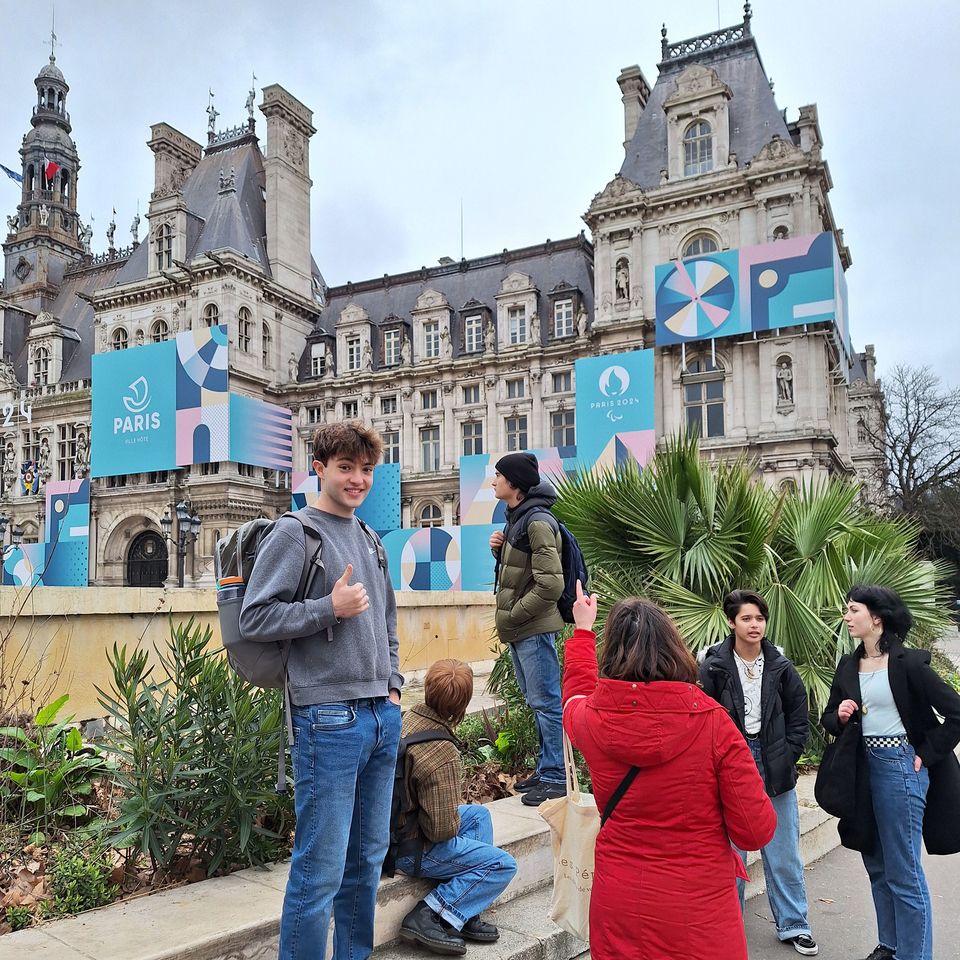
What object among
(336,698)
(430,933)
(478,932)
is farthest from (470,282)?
(336,698)

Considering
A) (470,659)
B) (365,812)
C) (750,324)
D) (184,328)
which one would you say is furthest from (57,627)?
(184,328)

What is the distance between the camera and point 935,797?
13.0 feet

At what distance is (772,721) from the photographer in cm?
438

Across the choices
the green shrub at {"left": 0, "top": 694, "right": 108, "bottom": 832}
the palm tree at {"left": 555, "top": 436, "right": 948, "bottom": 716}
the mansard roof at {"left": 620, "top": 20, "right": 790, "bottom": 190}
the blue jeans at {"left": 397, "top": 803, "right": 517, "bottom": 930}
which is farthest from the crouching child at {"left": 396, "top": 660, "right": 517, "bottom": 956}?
the mansard roof at {"left": 620, "top": 20, "right": 790, "bottom": 190}

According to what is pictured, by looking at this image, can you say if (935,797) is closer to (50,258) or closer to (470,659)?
(470,659)

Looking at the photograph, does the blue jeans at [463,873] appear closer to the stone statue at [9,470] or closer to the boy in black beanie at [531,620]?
the boy in black beanie at [531,620]

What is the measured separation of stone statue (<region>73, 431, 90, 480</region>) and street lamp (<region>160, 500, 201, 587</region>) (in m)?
6.93

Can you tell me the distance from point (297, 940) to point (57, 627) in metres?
4.87

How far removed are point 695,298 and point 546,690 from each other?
26.9m

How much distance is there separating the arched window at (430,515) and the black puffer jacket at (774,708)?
1239 inches

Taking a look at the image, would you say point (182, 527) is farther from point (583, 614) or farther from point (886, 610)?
point (583, 614)

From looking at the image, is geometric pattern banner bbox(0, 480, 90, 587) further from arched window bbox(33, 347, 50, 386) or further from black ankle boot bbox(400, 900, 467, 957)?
black ankle boot bbox(400, 900, 467, 957)

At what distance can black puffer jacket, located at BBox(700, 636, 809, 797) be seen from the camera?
4.32 m

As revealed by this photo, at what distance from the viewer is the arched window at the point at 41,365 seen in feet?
147
